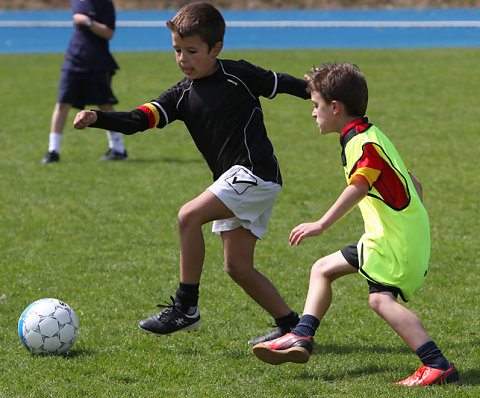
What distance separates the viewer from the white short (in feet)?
13.9

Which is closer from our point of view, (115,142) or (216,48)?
(216,48)

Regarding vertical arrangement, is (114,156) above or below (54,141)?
below

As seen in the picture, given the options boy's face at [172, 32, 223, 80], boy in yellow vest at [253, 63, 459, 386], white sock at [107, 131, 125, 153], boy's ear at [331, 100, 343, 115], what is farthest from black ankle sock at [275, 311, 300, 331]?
white sock at [107, 131, 125, 153]

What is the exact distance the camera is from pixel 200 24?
4.23 metres

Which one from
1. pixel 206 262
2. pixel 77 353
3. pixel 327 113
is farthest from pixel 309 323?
pixel 206 262

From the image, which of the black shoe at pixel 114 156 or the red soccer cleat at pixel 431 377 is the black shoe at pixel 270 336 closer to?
the red soccer cleat at pixel 431 377

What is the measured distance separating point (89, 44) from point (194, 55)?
5.62 meters

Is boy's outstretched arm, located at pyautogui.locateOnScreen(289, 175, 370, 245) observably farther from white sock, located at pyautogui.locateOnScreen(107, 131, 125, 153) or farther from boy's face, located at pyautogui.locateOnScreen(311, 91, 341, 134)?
white sock, located at pyautogui.locateOnScreen(107, 131, 125, 153)

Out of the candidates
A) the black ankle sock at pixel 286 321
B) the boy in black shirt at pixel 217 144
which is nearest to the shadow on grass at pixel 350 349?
the black ankle sock at pixel 286 321

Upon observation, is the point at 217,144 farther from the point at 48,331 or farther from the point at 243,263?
the point at 48,331

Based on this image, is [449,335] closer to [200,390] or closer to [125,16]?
[200,390]

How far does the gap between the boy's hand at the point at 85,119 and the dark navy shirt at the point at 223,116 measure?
2.2 inches

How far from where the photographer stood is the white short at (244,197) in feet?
13.9

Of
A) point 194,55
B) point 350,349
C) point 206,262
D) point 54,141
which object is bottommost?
point 54,141
